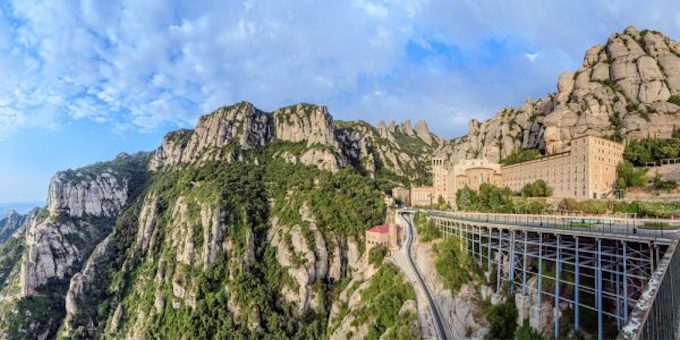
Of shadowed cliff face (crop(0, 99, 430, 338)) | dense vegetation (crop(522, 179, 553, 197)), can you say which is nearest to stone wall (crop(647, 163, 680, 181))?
dense vegetation (crop(522, 179, 553, 197))

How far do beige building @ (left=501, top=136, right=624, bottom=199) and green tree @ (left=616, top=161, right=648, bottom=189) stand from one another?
1.12m

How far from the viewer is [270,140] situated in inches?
5994

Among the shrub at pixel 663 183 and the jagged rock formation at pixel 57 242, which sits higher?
the shrub at pixel 663 183

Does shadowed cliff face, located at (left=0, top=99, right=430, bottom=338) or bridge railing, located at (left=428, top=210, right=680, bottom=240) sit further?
shadowed cliff face, located at (left=0, top=99, right=430, bottom=338)

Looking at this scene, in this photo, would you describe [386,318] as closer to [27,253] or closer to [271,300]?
[271,300]

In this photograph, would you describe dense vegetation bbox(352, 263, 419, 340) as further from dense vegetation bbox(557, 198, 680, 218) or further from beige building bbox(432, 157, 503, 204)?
beige building bbox(432, 157, 503, 204)

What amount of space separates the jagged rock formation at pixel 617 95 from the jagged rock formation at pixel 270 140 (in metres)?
70.5

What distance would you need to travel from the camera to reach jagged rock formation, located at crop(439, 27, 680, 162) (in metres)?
70.3

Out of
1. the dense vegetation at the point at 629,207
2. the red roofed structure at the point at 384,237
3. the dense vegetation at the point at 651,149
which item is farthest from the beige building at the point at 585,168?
the red roofed structure at the point at 384,237

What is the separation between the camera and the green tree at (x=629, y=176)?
58.0 m

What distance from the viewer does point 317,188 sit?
117 metres

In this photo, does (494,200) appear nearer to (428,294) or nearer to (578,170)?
(578,170)

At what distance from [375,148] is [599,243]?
532 feet

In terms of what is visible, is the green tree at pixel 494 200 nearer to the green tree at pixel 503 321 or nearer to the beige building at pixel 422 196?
the green tree at pixel 503 321
